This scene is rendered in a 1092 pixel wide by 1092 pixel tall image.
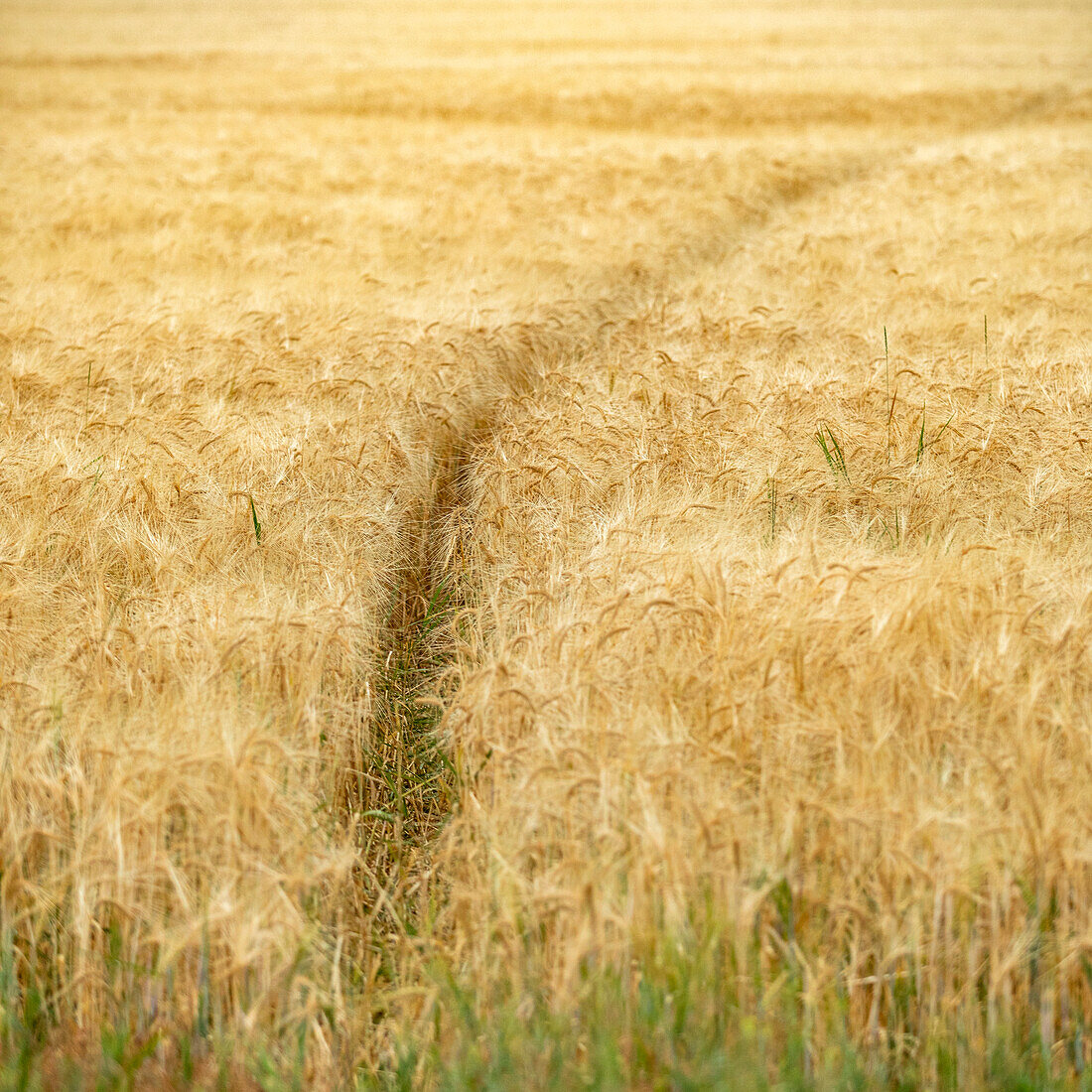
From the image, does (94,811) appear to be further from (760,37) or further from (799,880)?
(760,37)

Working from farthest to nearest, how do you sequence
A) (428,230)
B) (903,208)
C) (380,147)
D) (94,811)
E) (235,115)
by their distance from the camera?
(235,115) → (380,147) → (903,208) → (428,230) → (94,811)

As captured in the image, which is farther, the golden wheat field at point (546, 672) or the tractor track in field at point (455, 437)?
the tractor track in field at point (455, 437)

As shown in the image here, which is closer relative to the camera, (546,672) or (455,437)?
(546,672)

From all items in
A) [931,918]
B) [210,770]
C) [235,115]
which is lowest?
[931,918]

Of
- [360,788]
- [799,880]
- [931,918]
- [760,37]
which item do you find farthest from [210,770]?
[760,37]

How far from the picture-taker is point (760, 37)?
108 feet

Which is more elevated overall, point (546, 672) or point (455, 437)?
point (455, 437)

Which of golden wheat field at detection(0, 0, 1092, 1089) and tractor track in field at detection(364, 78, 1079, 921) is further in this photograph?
tractor track in field at detection(364, 78, 1079, 921)

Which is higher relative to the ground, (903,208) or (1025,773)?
(903,208)

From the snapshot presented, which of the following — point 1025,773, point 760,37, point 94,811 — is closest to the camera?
point 1025,773

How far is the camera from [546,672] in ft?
8.44

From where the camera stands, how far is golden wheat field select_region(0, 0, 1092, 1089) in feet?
6.00

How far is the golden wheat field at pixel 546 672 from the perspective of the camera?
183 cm

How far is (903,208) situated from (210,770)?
931 centimetres
